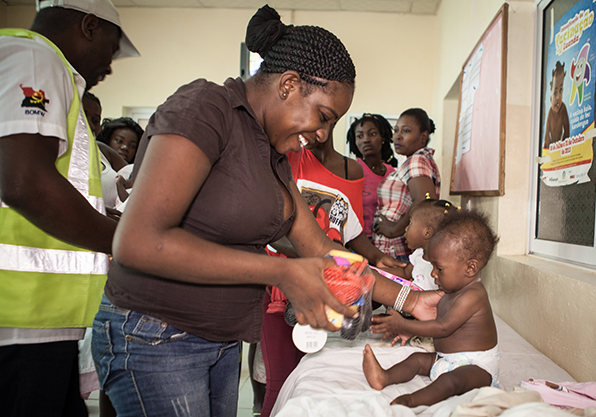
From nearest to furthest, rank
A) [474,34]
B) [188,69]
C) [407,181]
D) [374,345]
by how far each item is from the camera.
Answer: [374,345]
[407,181]
[474,34]
[188,69]

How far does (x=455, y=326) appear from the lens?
1.64 metres

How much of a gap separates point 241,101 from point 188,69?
5.84m

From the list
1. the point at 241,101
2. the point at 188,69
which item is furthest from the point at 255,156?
the point at 188,69

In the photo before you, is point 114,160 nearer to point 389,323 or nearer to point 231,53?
point 389,323

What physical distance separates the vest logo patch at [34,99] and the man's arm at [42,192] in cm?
7

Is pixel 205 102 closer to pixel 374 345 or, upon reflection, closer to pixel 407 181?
pixel 374 345

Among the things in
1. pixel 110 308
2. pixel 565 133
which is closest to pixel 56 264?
pixel 110 308

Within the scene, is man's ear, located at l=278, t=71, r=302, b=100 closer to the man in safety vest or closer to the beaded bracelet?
the man in safety vest

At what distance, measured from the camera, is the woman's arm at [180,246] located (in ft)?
2.30

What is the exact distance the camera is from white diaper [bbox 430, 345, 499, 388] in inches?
62.0

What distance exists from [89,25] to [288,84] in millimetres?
710

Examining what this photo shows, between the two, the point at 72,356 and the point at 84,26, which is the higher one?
the point at 84,26

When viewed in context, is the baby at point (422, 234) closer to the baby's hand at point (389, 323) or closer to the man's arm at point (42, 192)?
the baby's hand at point (389, 323)

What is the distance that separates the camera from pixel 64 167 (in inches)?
41.9
